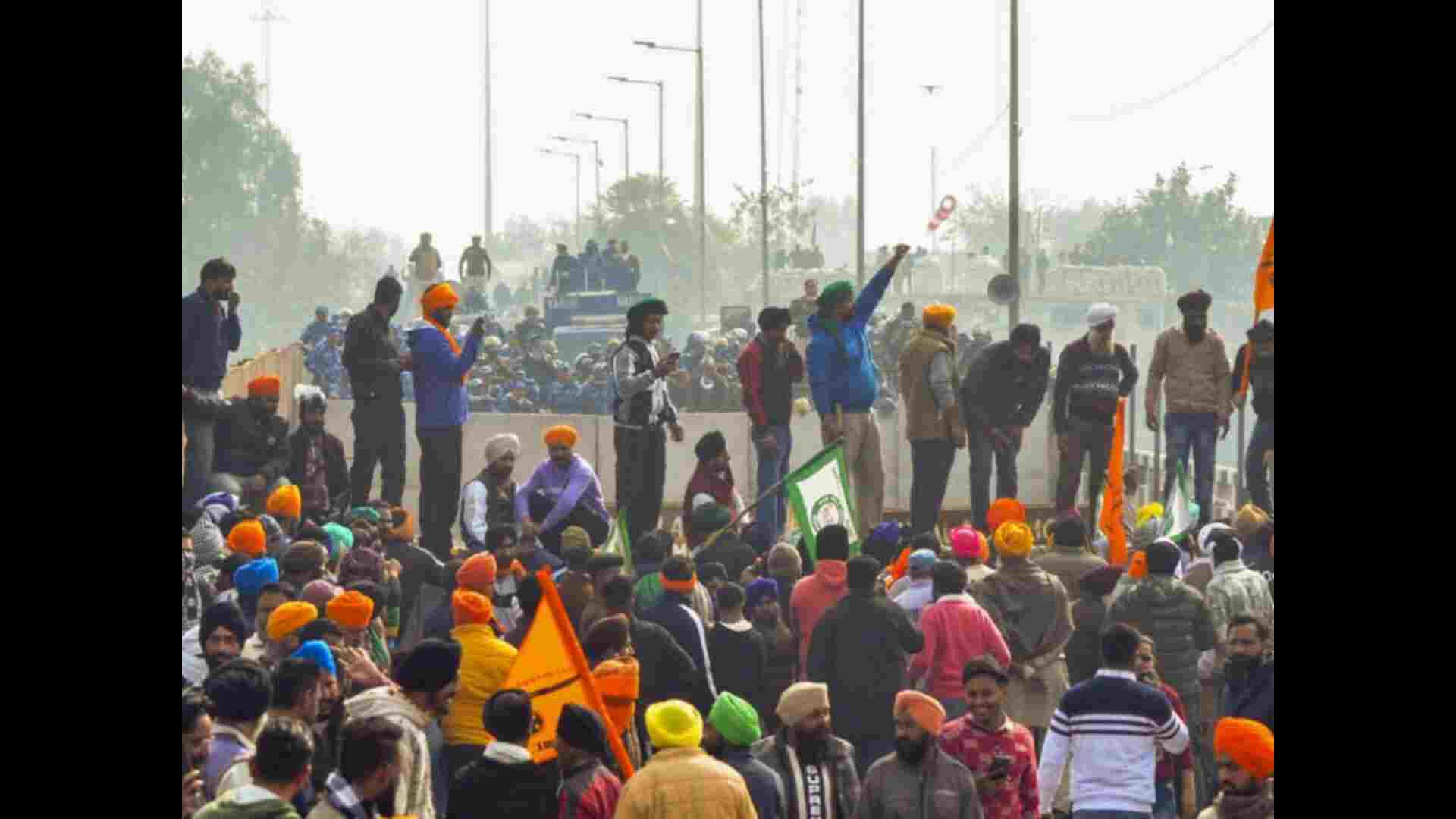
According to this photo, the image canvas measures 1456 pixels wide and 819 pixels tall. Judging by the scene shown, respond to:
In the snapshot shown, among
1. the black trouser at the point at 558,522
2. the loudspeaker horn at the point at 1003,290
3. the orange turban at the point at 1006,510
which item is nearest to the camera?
the orange turban at the point at 1006,510

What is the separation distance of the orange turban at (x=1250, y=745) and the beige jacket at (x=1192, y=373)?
849cm

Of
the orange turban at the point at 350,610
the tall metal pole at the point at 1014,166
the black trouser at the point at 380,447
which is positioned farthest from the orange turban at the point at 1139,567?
the tall metal pole at the point at 1014,166

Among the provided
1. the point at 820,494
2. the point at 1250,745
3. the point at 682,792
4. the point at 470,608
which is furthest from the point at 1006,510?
the point at 682,792

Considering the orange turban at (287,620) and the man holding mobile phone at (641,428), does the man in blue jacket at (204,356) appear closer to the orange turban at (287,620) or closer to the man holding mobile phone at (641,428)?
the man holding mobile phone at (641,428)

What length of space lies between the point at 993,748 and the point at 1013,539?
7.38ft

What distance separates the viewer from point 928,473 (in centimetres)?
1781

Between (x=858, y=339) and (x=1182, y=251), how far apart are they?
112m

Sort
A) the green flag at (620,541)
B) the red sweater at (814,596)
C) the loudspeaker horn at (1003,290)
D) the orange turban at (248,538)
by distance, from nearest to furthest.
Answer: the red sweater at (814,596)
the orange turban at (248,538)
the green flag at (620,541)
the loudspeaker horn at (1003,290)

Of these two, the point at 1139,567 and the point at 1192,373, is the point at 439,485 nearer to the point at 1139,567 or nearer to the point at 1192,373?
the point at 1139,567

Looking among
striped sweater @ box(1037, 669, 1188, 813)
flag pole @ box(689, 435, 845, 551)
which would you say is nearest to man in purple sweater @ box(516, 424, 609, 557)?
flag pole @ box(689, 435, 845, 551)

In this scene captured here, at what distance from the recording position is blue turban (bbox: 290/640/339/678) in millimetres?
9562

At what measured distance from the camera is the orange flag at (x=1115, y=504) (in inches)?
654
